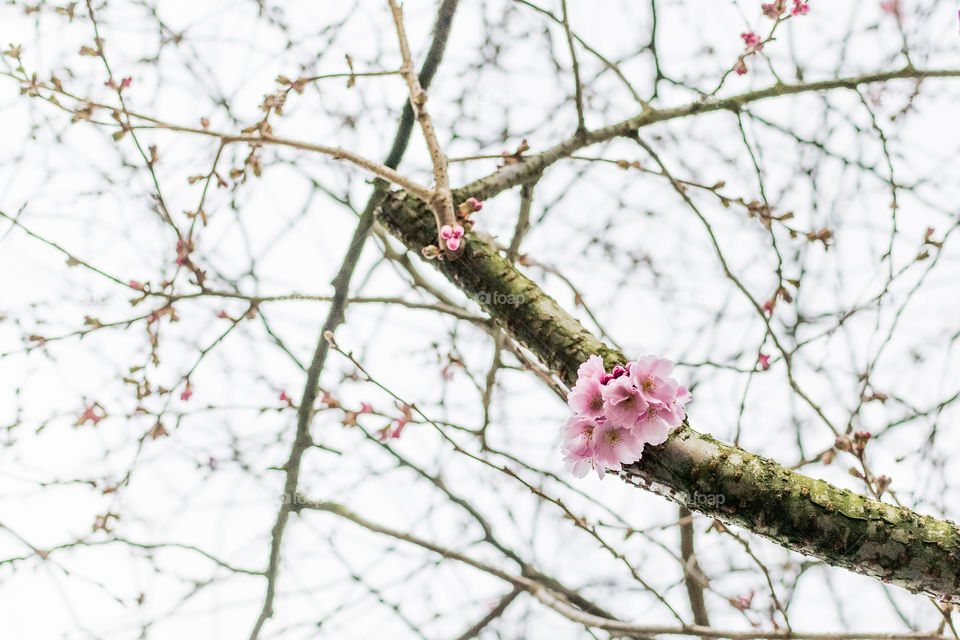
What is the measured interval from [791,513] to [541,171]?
1402 millimetres

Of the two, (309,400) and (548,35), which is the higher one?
(548,35)

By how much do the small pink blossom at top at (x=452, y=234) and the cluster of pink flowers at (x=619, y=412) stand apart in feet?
1.59

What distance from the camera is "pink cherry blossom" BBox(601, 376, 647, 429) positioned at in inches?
55.4

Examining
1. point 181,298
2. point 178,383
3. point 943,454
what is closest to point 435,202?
point 181,298

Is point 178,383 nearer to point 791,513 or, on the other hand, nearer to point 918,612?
point 791,513

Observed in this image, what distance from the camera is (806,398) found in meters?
2.21

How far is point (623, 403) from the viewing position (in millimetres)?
1420

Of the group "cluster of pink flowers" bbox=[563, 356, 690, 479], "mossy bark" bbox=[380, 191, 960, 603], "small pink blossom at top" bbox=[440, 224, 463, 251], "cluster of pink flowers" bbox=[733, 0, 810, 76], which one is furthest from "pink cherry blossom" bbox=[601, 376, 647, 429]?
"cluster of pink flowers" bbox=[733, 0, 810, 76]

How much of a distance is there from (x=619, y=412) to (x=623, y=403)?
20mm

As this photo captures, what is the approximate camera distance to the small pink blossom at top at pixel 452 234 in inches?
67.9

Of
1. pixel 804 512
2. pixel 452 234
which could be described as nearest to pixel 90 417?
pixel 452 234

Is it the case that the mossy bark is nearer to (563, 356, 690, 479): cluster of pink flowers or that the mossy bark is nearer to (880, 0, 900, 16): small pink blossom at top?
(563, 356, 690, 479): cluster of pink flowers

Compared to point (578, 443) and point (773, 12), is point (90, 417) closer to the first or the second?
point (578, 443)

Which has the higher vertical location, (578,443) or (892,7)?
(892,7)
